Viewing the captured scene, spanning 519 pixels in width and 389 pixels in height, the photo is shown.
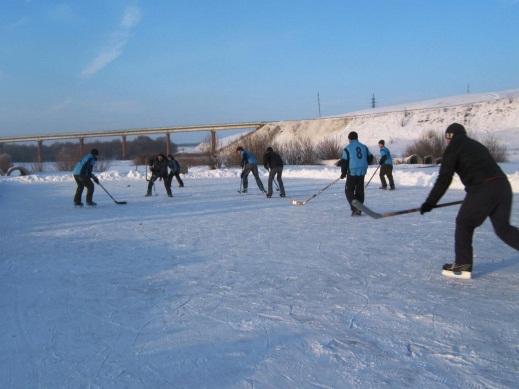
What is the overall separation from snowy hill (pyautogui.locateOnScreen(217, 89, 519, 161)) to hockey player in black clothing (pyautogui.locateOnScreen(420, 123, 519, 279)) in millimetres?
36217

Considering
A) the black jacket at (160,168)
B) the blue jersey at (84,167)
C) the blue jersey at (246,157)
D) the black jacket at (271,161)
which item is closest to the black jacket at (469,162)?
the black jacket at (271,161)

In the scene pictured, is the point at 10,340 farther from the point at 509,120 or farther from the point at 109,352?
the point at 509,120

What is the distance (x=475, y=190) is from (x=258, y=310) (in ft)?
7.27

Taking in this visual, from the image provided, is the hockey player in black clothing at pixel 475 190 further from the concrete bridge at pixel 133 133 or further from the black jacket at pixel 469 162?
the concrete bridge at pixel 133 133

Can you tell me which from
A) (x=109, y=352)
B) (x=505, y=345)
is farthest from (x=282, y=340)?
(x=505, y=345)

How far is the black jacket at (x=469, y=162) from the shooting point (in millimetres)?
3920

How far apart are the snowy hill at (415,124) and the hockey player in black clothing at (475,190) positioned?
36217mm

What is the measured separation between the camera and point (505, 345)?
282 centimetres

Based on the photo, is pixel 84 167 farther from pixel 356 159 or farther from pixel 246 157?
pixel 356 159

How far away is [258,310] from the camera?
352 cm

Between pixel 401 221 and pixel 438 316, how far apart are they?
183 inches

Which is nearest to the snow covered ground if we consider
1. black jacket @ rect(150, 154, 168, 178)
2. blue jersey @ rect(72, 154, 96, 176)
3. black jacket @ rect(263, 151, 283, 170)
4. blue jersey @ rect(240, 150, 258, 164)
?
blue jersey @ rect(72, 154, 96, 176)

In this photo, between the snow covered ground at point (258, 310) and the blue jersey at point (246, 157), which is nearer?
the snow covered ground at point (258, 310)

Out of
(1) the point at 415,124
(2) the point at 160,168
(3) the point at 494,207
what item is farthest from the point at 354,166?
(1) the point at 415,124
